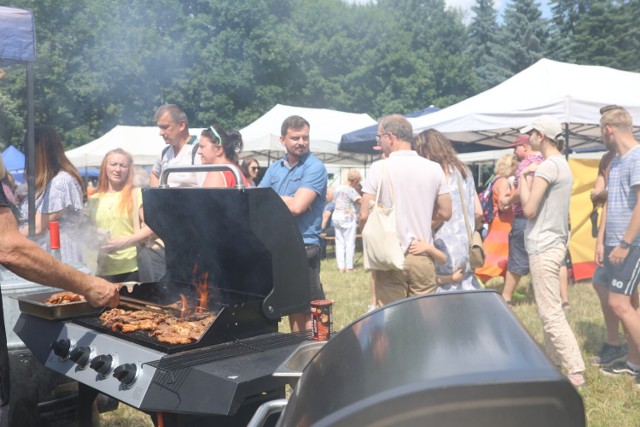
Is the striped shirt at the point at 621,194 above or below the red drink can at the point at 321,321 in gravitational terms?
above

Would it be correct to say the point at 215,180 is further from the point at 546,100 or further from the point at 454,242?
the point at 546,100

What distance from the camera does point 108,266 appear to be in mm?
4996

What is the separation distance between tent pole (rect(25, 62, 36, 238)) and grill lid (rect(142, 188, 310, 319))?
1.33m

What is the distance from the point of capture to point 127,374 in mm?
2182

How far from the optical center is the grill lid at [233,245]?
8.36 ft

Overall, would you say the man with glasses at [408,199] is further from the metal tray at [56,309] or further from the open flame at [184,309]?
the metal tray at [56,309]

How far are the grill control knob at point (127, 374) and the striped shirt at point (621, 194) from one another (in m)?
3.52

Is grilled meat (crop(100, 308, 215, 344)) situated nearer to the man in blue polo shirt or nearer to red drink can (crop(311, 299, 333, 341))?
red drink can (crop(311, 299, 333, 341))

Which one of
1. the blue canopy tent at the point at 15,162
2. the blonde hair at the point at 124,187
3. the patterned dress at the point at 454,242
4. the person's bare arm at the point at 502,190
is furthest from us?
the blue canopy tent at the point at 15,162

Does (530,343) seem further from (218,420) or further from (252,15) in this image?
(252,15)

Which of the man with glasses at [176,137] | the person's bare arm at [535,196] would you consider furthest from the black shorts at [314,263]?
the person's bare arm at [535,196]

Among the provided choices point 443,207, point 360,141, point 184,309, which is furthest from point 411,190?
point 360,141

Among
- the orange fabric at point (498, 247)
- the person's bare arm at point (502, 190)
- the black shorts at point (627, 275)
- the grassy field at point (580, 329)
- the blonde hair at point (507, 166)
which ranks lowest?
the grassy field at point (580, 329)

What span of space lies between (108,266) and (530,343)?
4.38 m
